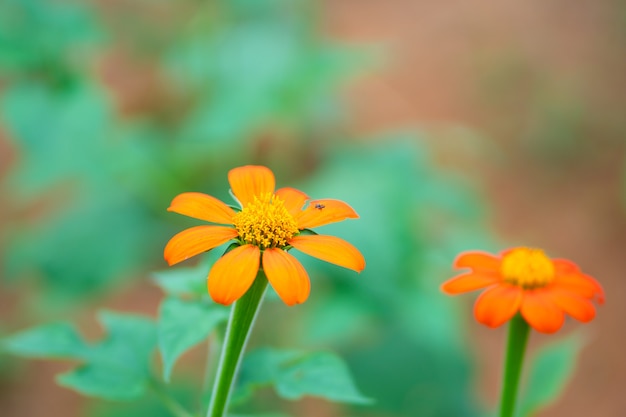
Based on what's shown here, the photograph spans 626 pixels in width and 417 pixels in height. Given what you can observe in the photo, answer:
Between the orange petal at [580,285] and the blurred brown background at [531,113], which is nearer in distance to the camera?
the orange petal at [580,285]

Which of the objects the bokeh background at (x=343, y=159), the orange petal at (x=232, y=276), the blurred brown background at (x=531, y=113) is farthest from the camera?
the blurred brown background at (x=531, y=113)

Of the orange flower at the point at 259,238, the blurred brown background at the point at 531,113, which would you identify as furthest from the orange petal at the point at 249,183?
the blurred brown background at the point at 531,113

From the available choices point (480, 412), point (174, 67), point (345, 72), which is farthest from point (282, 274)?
point (174, 67)

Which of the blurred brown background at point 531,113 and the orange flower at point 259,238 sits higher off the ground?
the blurred brown background at point 531,113

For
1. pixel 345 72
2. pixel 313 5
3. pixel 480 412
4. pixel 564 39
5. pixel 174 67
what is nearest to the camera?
pixel 480 412

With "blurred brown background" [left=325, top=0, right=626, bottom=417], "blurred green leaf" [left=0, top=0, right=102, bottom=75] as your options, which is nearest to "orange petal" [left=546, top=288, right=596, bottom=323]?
"blurred green leaf" [left=0, top=0, right=102, bottom=75]

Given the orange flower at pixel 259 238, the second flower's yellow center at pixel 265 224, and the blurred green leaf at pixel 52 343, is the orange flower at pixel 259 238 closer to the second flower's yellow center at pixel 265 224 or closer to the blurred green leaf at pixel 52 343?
the second flower's yellow center at pixel 265 224

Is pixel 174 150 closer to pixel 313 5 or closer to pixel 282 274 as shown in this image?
pixel 313 5
